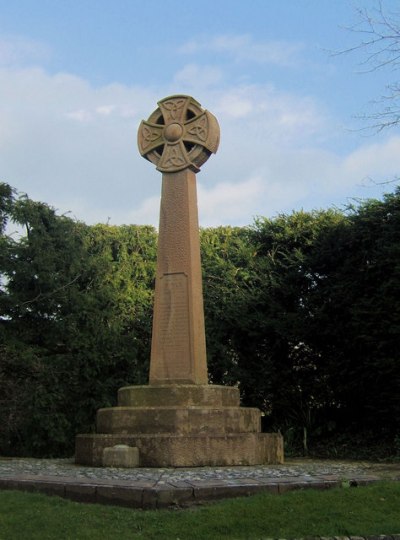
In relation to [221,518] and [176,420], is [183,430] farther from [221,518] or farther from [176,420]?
[221,518]

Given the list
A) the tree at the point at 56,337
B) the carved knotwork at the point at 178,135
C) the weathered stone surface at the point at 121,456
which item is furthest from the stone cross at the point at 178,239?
the tree at the point at 56,337

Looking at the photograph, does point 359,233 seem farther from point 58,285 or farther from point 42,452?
point 42,452

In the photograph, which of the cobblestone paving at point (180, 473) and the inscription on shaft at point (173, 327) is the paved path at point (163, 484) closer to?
the cobblestone paving at point (180, 473)

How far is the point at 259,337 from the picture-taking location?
56.4 feet

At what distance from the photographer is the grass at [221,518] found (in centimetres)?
541

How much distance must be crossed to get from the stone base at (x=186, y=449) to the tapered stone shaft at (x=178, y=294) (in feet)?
5.33

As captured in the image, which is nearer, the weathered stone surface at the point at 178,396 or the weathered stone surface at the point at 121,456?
the weathered stone surface at the point at 121,456

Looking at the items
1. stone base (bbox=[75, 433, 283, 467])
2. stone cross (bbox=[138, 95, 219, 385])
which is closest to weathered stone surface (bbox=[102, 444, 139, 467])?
stone base (bbox=[75, 433, 283, 467])

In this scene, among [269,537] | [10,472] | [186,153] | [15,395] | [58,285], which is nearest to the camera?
[269,537]

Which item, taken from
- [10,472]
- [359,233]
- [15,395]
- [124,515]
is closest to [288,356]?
[359,233]

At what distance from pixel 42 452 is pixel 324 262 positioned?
8.66m

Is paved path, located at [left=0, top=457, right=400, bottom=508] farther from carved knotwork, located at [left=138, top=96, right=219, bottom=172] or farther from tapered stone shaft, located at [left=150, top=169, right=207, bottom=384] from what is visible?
carved knotwork, located at [left=138, top=96, right=219, bottom=172]

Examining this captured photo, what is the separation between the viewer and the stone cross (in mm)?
11047

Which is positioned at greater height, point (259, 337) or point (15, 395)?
point (259, 337)
